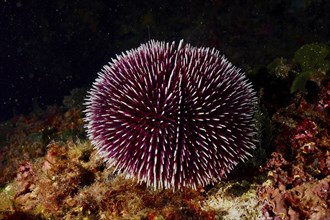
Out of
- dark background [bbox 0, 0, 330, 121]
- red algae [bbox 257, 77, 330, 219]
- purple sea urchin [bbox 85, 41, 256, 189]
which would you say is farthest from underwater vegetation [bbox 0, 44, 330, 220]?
dark background [bbox 0, 0, 330, 121]

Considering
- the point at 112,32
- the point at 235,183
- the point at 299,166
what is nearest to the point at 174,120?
the point at 235,183

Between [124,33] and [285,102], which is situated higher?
[124,33]

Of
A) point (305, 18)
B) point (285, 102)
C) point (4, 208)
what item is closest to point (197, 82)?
point (285, 102)

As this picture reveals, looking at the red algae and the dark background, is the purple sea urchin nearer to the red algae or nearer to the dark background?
the red algae

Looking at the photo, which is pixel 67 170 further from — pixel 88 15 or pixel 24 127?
pixel 88 15

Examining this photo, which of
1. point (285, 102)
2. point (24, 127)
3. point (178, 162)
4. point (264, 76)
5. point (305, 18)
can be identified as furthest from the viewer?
point (305, 18)

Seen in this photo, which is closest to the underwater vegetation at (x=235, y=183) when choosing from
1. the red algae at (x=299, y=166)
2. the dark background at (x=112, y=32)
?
the red algae at (x=299, y=166)
